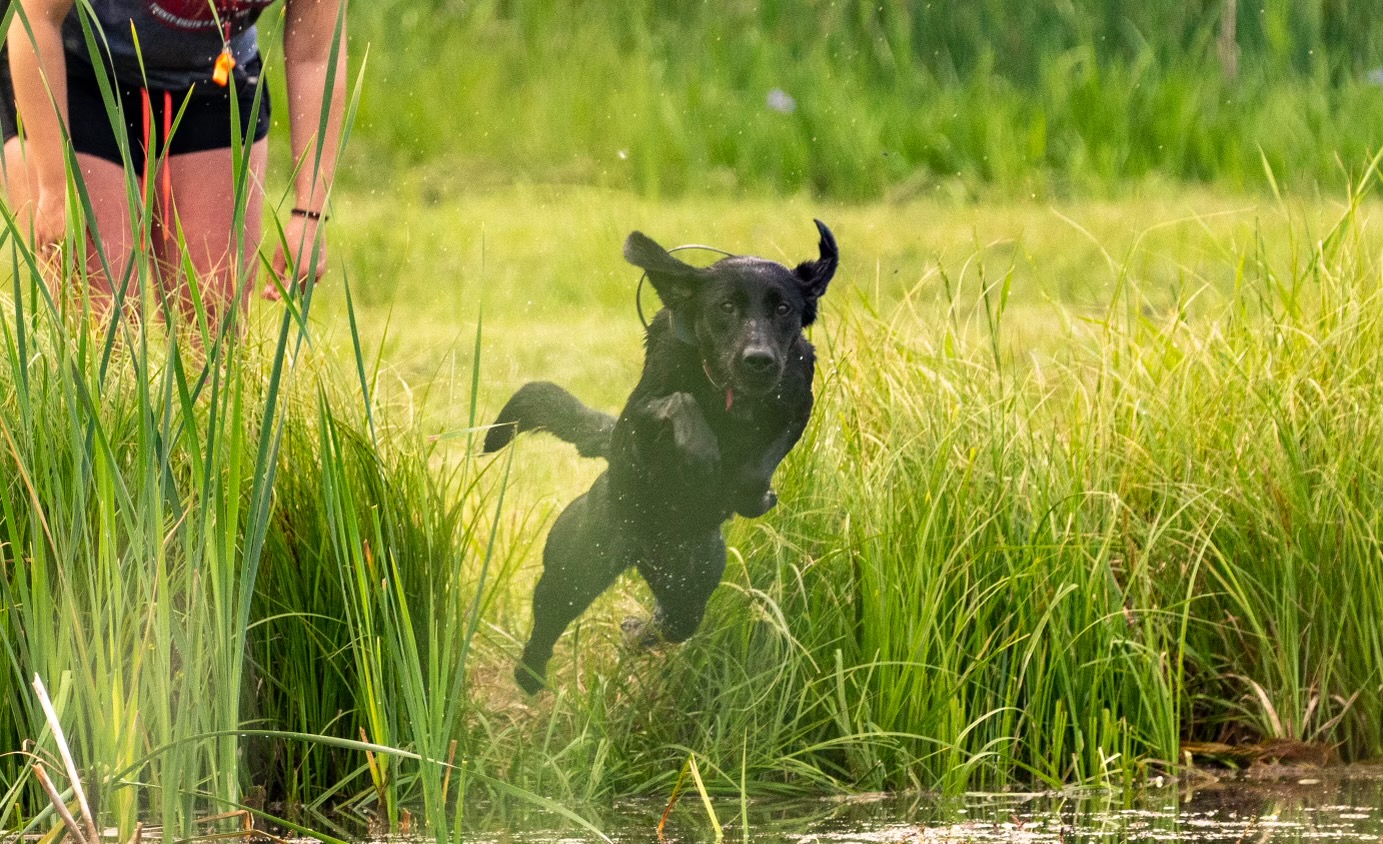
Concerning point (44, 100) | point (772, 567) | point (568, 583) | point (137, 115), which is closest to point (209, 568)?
point (568, 583)

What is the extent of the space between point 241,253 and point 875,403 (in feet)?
5.90

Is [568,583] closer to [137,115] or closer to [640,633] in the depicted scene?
[640,633]

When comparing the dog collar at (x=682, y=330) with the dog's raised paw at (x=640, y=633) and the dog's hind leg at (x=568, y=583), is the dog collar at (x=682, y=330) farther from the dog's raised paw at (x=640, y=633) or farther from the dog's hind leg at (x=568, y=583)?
the dog's raised paw at (x=640, y=633)

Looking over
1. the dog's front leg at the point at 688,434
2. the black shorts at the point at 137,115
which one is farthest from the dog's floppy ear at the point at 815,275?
the black shorts at the point at 137,115

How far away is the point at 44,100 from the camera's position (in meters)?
3.35

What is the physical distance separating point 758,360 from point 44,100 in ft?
4.99

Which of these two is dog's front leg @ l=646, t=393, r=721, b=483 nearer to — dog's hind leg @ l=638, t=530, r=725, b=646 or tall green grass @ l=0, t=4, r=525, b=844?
dog's hind leg @ l=638, t=530, r=725, b=646

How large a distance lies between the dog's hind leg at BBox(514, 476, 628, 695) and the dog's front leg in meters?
0.21

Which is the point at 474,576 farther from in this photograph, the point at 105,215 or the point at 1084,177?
the point at 1084,177

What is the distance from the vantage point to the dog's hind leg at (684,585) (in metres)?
3.29

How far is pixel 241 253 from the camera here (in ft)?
6.82

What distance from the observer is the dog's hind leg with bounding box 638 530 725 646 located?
3.29m

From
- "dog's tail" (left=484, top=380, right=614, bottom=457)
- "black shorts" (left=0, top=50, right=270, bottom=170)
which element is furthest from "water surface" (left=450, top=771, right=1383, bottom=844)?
"black shorts" (left=0, top=50, right=270, bottom=170)

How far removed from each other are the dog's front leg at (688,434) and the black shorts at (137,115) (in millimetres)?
1065
